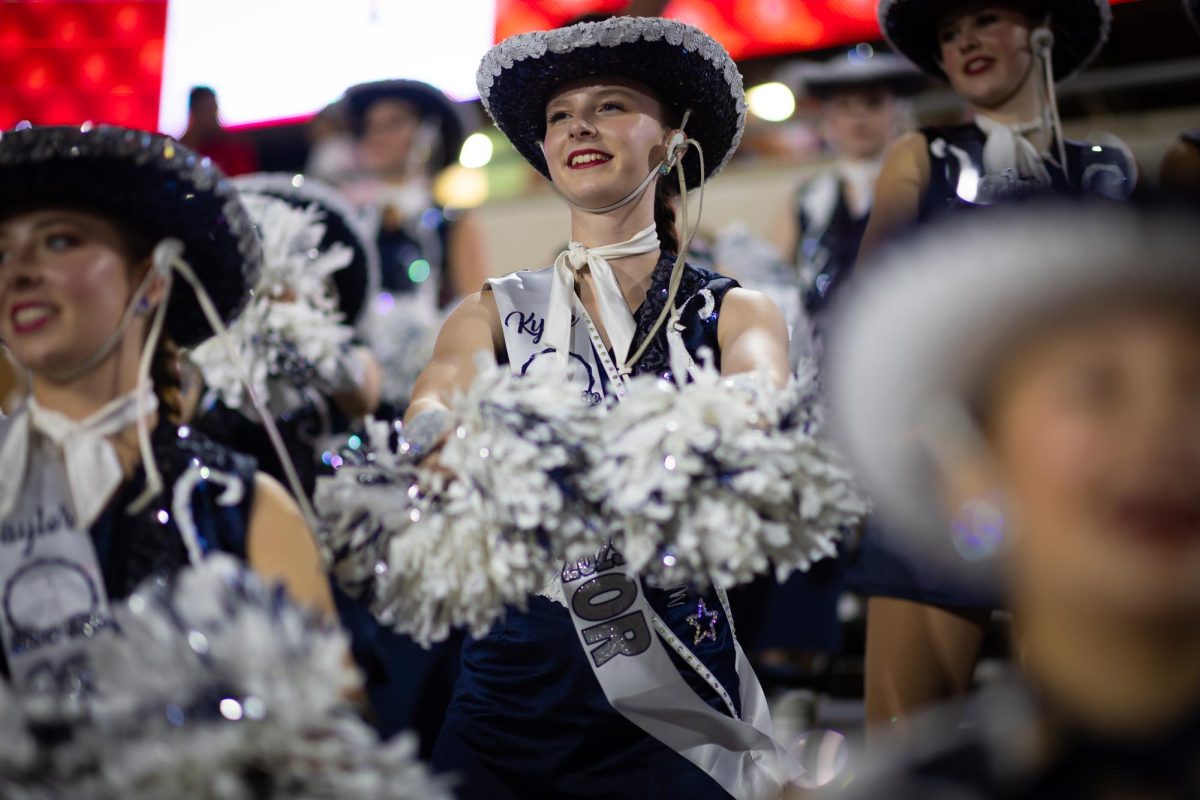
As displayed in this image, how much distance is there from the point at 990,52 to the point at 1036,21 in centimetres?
18

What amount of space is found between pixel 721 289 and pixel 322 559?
116 centimetres

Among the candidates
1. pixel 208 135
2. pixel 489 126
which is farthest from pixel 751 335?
pixel 489 126

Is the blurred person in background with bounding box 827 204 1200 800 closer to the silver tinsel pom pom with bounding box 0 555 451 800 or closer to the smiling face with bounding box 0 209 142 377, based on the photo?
the silver tinsel pom pom with bounding box 0 555 451 800

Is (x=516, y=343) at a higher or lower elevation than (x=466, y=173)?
lower

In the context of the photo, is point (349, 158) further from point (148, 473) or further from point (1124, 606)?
point (1124, 606)

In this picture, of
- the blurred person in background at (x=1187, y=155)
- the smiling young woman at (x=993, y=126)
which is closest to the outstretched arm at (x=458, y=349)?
the smiling young woman at (x=993, y=126)

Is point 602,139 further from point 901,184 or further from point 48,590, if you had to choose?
point 48,590

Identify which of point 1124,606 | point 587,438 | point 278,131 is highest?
point 278,131

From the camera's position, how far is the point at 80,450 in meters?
2.37

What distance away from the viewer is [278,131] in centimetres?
910

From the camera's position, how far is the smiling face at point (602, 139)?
3.12m

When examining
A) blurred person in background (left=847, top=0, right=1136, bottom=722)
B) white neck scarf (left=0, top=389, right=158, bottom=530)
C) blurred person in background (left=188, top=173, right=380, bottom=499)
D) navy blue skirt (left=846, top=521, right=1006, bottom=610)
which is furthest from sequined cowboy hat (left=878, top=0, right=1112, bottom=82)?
white neck scarf (left=0, top=389, right=158, bottom=530)

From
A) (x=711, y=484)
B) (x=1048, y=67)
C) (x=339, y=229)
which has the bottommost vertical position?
(x=711, y=484)

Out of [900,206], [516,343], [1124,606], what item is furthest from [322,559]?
[900,206]
